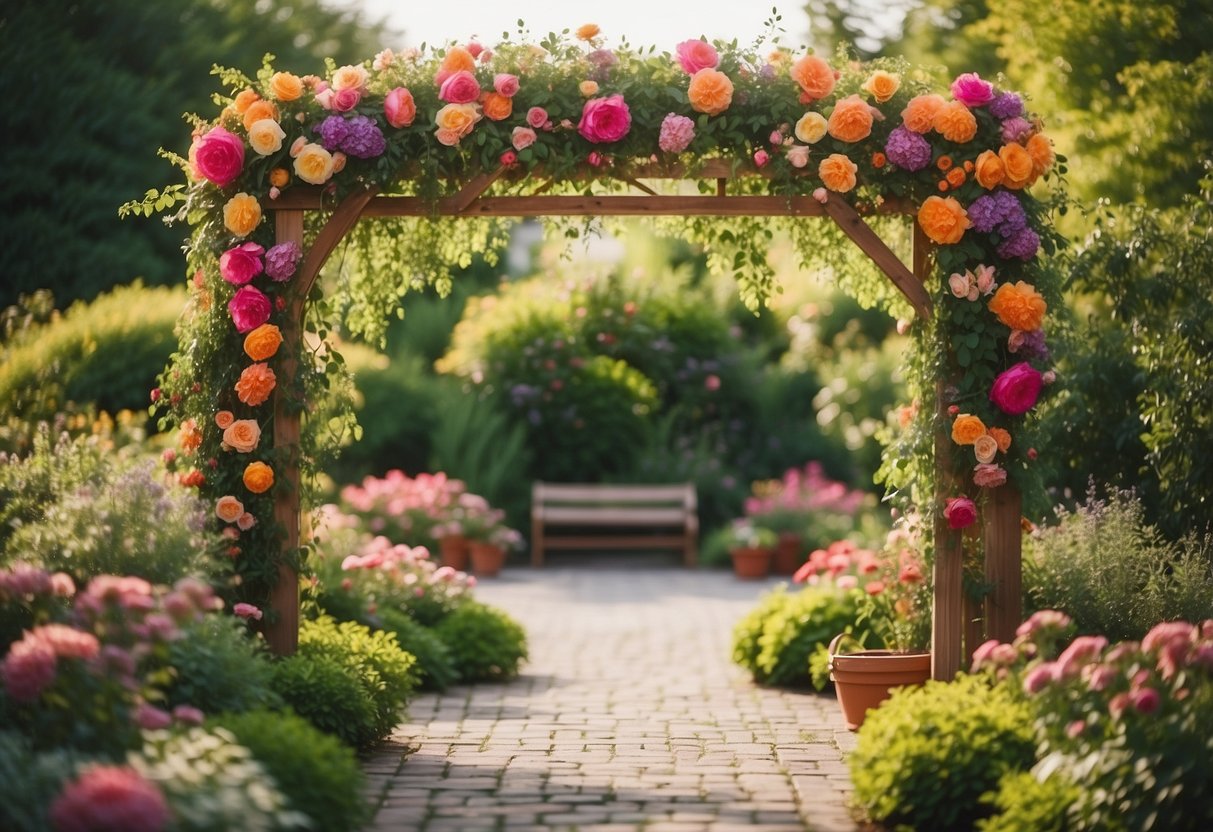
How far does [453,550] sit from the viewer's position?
46.5 ft

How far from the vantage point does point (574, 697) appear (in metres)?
8.08

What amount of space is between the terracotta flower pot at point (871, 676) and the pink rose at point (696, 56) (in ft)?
9.04

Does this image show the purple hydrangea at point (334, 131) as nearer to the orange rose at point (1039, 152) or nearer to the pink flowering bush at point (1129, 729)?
the orange rose at point (1039, 152)

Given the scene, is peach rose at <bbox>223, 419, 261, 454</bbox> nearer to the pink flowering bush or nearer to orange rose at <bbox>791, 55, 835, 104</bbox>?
orange rose at <bbox>791, 55, 835, 104</bbox>

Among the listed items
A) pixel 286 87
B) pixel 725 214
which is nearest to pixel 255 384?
pixel 286 87

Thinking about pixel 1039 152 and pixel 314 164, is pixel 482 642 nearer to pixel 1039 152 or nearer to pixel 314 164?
pixel 314 164

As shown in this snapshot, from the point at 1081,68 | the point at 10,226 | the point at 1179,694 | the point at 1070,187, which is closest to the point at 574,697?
the point at 1179,694

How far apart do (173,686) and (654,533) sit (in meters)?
11.6

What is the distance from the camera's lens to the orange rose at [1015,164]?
254 inches

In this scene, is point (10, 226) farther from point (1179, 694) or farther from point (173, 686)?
point (1179, 694)

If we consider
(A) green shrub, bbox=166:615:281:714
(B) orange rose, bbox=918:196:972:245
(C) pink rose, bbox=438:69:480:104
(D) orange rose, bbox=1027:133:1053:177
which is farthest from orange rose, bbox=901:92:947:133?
(A) green shrub, bbox=166:615:281:714

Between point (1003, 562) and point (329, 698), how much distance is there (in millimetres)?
3002

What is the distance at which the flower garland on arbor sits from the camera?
21.2 ft

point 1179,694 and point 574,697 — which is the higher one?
point 1179,694
